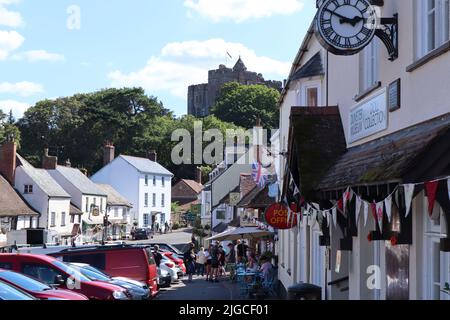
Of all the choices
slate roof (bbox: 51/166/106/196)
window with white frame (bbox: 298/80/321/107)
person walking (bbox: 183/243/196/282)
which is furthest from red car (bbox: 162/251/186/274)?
slate roof (bbox: 51/166/106/196)

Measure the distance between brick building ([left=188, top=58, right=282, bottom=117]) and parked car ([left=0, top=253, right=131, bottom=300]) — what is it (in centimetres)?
14073

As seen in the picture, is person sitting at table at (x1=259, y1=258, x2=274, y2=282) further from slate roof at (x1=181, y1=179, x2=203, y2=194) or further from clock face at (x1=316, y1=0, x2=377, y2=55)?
slate roof at (x1=181, y1=179, x2=203, y2=194)

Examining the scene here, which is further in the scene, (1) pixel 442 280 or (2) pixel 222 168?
(2) pixel 222 168

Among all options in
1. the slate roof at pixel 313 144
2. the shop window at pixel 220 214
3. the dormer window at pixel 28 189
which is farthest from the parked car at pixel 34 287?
the shop window at pixel 220 214

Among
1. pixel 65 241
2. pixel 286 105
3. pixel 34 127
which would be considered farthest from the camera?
pixel 34 127

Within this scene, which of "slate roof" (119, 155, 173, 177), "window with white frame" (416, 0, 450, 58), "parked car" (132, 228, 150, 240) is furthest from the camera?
"slate roof" (119, 155, 173, 177)

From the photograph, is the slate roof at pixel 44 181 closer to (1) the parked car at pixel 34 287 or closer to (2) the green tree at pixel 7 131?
(2) the green tree at pixel 7 131

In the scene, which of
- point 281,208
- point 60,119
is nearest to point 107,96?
point 60,119

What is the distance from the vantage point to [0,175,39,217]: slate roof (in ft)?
159

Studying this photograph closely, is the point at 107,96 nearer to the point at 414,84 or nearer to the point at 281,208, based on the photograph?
the point at 281,208

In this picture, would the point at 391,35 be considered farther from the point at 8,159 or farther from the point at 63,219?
the point at 63,219

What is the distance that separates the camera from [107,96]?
103 metres

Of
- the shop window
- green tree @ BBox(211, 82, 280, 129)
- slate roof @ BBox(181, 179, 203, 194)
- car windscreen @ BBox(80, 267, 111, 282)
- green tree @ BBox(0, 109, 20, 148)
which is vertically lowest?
car windscreen @ BBox(80, 267, 111, 282)

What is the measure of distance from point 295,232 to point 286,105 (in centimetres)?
552
